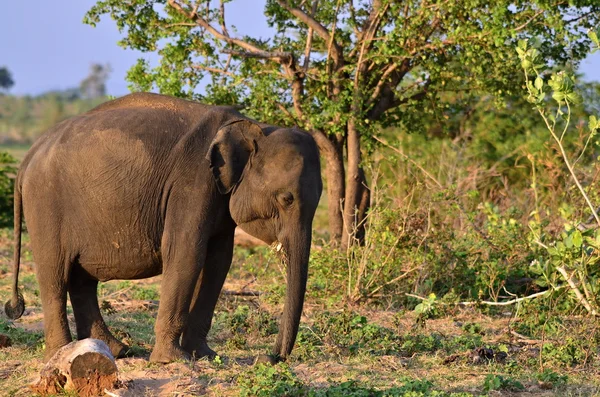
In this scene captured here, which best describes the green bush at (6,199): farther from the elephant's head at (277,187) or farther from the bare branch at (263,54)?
the elephant's head at (277,187)

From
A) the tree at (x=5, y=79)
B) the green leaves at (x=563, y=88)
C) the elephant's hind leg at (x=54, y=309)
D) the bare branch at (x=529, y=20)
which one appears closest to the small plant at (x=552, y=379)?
the green leaves at (x=563, y=88)

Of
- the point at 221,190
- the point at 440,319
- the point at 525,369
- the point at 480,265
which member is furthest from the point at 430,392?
the point at 480,265

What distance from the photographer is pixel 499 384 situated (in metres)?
6.23

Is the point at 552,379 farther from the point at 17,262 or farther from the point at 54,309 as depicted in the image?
the point at 17,262

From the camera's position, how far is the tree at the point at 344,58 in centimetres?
1138

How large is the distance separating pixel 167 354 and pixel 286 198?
1.46 meters

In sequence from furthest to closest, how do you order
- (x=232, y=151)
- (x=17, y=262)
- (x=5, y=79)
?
1. (x=5, y=79)
2. (x=17, y=262)
3. (x=232, y=151)

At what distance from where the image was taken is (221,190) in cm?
708

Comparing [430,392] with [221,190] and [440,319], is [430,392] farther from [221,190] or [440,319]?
[440,319]

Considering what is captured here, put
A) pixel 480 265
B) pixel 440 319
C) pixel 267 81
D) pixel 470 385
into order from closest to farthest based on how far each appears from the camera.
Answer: pixel 470 385 < pixel 440 319 < pixel 480 265 < pixel 267 81

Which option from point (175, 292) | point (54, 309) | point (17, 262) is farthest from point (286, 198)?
point (17, 262)

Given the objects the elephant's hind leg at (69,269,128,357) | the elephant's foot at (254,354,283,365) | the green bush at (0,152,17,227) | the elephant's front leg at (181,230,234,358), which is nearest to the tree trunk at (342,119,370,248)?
the elephant's front leg at (181,230,234,358)

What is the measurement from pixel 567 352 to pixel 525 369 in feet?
1.28

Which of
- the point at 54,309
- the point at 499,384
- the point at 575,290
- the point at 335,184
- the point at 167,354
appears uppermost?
the point at 335,184
